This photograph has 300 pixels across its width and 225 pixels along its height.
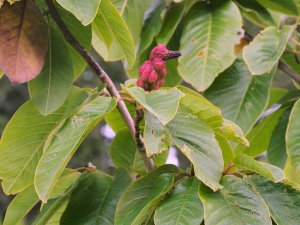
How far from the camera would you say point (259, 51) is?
5.02 feet

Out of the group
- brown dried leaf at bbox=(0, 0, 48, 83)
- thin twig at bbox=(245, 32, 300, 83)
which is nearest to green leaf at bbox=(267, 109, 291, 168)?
thin twig at bbox=(245, 32, 300, 83)

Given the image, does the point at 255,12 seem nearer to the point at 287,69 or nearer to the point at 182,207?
the point at 287,69

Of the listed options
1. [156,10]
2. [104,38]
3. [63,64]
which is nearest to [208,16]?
[156,10]

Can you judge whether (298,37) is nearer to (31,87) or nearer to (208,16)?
(208,16)

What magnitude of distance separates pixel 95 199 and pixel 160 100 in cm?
31

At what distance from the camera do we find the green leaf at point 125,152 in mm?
1428

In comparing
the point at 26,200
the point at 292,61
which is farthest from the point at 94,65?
the point at 292,61

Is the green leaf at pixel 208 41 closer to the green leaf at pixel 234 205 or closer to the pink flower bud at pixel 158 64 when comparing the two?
the pink flower bud at pixel 158 64

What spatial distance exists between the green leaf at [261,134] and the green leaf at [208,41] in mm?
248

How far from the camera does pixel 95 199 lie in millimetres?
1253

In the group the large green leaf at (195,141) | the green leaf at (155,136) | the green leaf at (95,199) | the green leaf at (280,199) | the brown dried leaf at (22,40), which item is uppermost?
the brown dried leaf at (22,40)

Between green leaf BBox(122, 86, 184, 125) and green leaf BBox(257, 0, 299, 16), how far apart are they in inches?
27.3

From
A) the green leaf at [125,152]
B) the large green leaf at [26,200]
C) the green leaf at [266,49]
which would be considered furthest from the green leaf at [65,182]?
the green leaf at [266,49]

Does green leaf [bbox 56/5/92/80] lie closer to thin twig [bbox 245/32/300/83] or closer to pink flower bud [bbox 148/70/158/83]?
pink flower bud [bbox 148/70/158/83]
